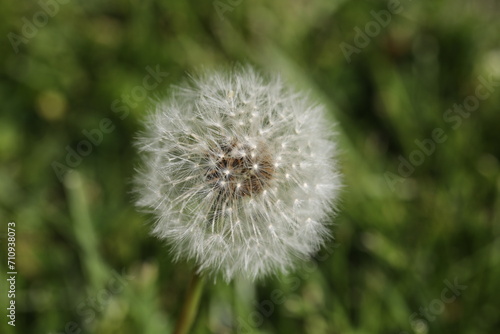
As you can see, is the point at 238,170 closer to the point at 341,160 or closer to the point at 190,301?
the point at 190,301

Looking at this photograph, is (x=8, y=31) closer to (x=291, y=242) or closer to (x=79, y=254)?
(x=79, y=254)

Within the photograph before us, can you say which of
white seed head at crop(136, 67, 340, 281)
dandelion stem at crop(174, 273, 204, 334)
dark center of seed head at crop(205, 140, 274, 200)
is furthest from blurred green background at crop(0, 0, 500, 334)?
dark center of seed head at crop(205, 140, 274, 200)

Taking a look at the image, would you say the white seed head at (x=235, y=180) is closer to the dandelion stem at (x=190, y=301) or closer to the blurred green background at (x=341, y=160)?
the dandelion stem at (x=190, y=301)

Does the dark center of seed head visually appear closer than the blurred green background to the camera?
Yes

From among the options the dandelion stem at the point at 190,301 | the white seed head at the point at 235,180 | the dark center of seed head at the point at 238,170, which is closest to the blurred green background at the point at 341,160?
the dandelion stem at the point at 190,301

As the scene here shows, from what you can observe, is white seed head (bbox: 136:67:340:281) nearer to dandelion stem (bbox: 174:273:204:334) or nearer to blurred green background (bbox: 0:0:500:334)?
dandelion stem (bbox: 174:273:204:334)

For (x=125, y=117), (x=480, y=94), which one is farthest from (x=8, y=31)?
(x=480, y=94)

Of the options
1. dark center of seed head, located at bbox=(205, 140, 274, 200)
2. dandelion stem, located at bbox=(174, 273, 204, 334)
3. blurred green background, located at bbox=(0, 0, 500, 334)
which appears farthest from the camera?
blurred green background, located at bbox=(0, 0, 500, 334)
